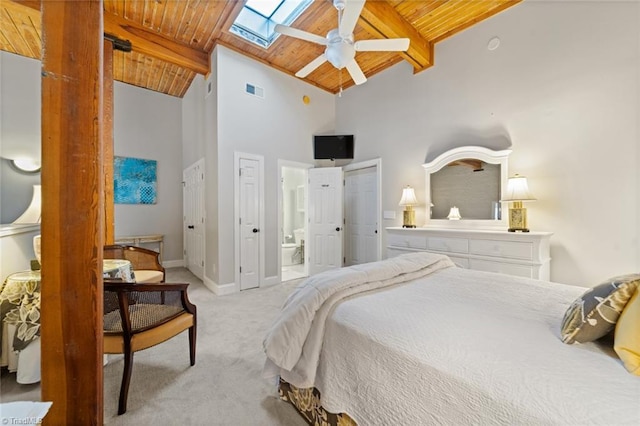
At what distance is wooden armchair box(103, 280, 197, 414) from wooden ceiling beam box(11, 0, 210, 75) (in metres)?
3.36

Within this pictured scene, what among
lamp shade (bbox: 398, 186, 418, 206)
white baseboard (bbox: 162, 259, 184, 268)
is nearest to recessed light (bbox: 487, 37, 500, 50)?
lamp shade (bbox: 398, 186, 418, 206)

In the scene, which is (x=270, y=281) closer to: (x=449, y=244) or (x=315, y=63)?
(x=449, y=244)

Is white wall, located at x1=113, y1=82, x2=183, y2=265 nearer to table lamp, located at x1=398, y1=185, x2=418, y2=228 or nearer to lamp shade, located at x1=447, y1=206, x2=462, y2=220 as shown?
table lamp, located at x1=398, y1=185, x2=418, y2=228

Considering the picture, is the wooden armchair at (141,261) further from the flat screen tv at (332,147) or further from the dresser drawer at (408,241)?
the flat screen tv at (332,147)

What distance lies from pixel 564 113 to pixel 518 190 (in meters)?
0.88

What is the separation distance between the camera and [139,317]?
5.52 ft

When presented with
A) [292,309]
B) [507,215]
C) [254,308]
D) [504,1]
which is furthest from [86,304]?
[504,1]

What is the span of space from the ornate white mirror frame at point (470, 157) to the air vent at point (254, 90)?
2.79 metres

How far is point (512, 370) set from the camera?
74 cm

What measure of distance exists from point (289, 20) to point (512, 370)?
402 cm

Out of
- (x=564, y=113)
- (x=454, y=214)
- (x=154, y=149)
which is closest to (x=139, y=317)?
(x=454, y=214)

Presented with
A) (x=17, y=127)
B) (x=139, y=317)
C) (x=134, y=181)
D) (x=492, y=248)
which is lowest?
(x=139, y=317)

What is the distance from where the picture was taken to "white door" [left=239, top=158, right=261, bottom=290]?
12.8 ft

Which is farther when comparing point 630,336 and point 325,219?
point 325,219
